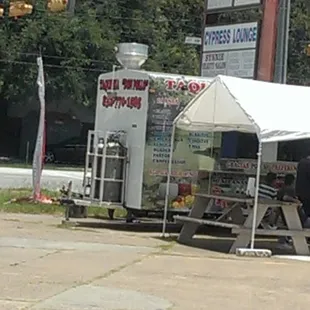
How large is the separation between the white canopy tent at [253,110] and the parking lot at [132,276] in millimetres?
1473

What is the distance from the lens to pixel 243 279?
37.3 feet

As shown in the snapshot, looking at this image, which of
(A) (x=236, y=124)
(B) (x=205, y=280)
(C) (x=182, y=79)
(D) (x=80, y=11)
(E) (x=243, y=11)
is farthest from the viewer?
(D) (x=80, y=11)

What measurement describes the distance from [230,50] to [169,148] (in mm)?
5490

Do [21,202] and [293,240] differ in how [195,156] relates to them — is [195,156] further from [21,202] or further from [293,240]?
[21,202]

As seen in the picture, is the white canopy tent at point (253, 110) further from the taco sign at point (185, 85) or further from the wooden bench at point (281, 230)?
the taco sign at point (185, 85)

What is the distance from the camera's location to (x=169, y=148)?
56.5 ft

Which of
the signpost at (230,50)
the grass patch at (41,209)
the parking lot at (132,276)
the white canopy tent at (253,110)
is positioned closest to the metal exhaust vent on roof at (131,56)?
the white canopy tent at (253,110)

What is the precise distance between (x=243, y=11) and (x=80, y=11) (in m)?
24.6

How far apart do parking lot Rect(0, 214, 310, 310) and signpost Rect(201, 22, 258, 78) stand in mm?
7060

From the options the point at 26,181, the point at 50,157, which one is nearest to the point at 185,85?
the point at 26,181

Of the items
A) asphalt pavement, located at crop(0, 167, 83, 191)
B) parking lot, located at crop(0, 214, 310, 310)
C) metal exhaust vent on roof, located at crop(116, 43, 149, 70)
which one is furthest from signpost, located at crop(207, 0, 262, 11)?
parking lot, located at crop(0, 214, 310, 310)

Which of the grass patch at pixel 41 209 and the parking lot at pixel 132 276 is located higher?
the grass patch at pixel 41 209

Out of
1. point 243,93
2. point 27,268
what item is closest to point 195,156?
point 243,93

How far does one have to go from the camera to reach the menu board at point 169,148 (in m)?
17.1
